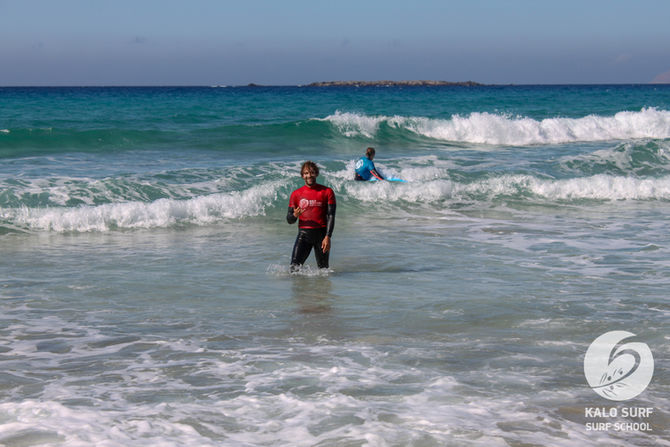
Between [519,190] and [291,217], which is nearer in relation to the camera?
[291,217]

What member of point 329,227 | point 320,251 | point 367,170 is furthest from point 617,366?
point 367,170

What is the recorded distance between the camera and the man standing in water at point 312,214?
9.23 meters

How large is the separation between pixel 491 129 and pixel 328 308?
25852mm

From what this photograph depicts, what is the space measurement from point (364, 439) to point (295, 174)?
583 inches

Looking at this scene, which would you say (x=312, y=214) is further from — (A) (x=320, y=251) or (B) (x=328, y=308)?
(B) (x=328, y=308)

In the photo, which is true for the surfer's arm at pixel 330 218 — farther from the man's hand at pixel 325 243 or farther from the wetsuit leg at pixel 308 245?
the wetsuit leg at pixel 308 245

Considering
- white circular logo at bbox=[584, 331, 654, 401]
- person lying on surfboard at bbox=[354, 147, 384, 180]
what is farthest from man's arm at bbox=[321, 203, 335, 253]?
person lying on surfboard at bbox=[354, 147, 384, 180]

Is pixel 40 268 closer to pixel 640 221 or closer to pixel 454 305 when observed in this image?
pixel 454 305

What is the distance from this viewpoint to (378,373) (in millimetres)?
6051

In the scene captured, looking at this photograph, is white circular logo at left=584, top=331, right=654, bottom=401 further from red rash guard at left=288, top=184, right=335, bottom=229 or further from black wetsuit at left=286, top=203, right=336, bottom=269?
red rash guard at left=288, top=184, right=335, bottom=229

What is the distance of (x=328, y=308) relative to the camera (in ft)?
26.7

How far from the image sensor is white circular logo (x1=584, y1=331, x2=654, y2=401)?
571 centimetres

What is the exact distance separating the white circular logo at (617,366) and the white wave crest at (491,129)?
24.3m

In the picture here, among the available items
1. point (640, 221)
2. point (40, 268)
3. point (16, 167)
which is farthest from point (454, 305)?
point (16, 167)
